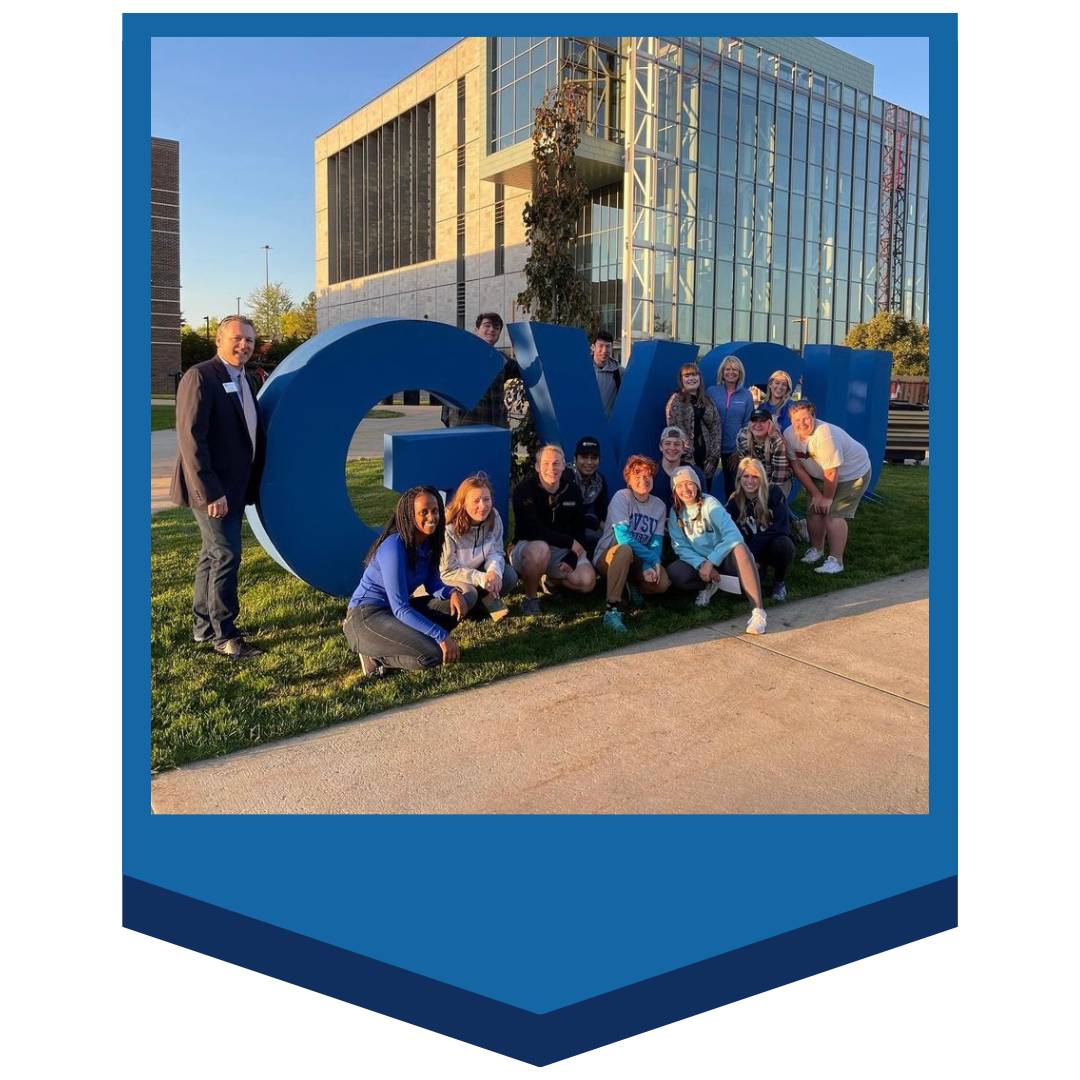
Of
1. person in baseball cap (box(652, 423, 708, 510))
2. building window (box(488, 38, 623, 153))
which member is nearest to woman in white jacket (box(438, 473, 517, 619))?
person in baseball cap (box(652, 423, 708, 510))

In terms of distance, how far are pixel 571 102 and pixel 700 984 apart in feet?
31.3

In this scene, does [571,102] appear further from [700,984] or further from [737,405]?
[700,984]

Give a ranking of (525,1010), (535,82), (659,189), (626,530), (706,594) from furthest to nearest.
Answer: (659,189), (535,82), (706,594), (626,530), (525,1010)

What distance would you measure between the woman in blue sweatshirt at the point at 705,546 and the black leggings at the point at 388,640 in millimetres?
1902

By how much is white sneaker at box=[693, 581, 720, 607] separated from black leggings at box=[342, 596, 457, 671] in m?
2.06

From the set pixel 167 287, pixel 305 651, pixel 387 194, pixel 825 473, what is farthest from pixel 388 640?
pixel 387 194

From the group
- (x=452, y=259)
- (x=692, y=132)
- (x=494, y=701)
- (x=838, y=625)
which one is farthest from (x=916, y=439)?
(x=452, y=259)

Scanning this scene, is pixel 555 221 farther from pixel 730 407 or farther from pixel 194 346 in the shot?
pixel 194 346

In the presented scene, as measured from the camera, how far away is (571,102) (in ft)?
33.4

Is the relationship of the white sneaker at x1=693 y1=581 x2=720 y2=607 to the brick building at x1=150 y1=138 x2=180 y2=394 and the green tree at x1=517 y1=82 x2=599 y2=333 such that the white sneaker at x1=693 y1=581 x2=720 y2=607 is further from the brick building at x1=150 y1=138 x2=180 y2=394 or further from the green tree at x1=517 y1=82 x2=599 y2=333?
the brick building at x1=150 y1=138 x2=180 y2=394

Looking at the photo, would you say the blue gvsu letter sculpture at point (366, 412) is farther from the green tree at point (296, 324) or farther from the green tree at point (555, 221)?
the green tree at point (296, 324)

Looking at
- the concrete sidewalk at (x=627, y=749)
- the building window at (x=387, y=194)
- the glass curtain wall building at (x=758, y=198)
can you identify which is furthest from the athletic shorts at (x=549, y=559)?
the building window at (x=387, y=194)

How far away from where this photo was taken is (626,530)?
5793mm

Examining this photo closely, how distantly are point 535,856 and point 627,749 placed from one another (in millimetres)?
715
